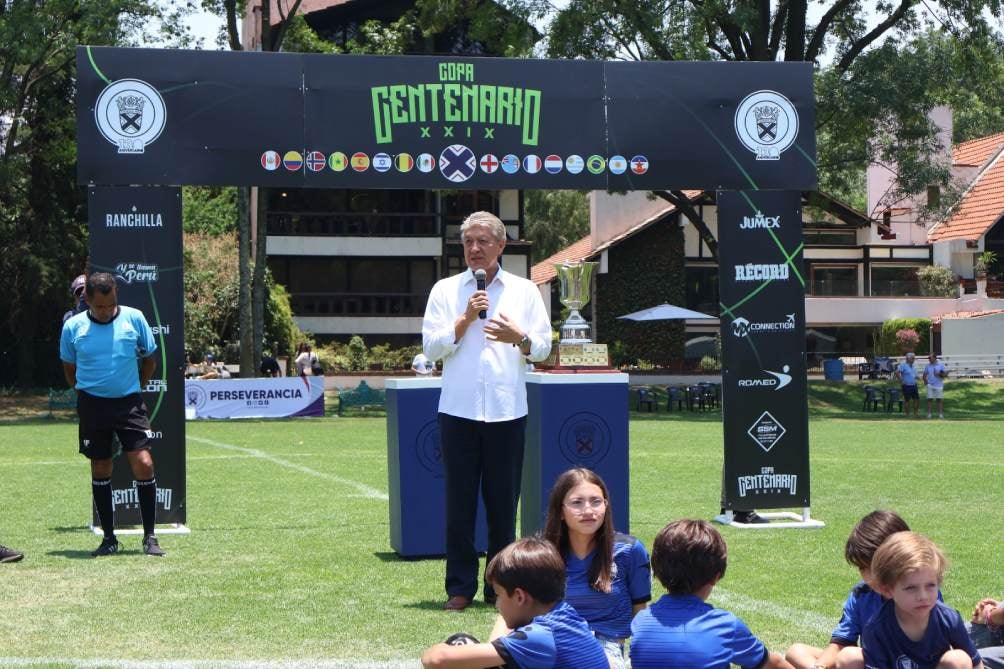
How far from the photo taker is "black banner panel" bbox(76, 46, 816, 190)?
32.1 ft

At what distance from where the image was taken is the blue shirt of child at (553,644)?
13.6 ft

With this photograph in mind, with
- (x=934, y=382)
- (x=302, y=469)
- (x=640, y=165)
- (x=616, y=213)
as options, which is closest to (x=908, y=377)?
(x=934, y=382)

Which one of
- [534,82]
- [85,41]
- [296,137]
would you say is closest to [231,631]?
[296,137]

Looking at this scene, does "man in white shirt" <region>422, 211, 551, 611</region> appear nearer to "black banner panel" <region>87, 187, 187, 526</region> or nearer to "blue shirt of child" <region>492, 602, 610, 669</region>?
"blue shirt of child" <region>492, 602, 610, 669</region>

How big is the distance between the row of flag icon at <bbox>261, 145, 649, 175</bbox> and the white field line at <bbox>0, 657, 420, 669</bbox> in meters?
4.66

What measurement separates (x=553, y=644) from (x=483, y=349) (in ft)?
11.0

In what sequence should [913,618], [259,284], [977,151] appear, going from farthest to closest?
[977,151], [259,284], [913,618]

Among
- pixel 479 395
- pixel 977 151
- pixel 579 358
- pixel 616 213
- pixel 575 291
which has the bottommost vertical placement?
pixel 479 395

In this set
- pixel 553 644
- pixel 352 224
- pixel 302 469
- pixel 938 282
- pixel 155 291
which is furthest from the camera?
pixel 938 282

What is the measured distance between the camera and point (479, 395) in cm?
734

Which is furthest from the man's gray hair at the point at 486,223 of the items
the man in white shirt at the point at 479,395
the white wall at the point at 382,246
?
the white wall at the point at 382,246

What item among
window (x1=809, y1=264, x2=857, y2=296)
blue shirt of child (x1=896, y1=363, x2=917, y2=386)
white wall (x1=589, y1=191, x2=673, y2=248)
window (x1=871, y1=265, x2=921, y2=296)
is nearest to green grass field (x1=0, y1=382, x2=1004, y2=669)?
blue shirt of child (x1=896, y1=363, x2=917, y2=386)

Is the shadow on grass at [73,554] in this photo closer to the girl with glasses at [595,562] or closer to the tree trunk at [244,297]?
the girl with glasses at [595,562]

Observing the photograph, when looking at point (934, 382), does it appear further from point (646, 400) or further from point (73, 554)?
point (73, 554)
